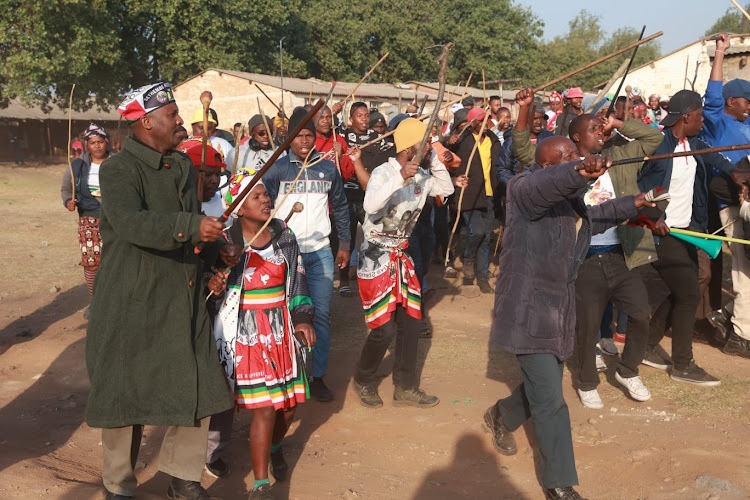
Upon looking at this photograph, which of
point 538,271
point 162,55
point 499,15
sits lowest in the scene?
point 538,271

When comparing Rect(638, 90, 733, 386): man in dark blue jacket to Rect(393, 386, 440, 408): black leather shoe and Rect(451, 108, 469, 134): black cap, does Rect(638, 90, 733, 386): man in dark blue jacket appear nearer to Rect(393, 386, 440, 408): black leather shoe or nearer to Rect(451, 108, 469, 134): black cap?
Rect(393, 386, 440, 408): black leather shoe

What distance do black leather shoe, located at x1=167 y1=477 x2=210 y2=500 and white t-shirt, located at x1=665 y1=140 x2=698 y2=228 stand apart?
416 centimetres

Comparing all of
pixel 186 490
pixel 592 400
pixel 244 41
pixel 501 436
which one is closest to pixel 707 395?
pixel 592 400

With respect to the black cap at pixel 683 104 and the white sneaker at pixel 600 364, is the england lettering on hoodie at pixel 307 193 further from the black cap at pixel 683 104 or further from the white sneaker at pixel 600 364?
the black cap at pixel 683 104

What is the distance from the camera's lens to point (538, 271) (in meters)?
4.09

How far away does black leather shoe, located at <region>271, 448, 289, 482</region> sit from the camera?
441 centimetres

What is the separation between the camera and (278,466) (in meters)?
4.41

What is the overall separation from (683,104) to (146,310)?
445cm

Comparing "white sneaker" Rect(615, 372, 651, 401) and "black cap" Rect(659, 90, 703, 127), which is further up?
"black cap" Rect(659, 90, 703, 127)

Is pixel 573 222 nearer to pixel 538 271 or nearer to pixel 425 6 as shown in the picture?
pixel 538 271

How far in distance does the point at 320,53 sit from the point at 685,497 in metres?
39.6

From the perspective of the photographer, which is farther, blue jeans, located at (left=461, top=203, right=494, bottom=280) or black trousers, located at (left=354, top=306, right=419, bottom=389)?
blue jeans, located at (left=461, top=203, right=494, bottom=280)

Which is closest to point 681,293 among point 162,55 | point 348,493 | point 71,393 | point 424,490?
point 424,490

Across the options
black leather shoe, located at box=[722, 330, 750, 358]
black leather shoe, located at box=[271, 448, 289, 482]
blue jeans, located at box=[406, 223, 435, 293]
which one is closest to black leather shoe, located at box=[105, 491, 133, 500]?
black leather shoe, located at box=[271, 448, 289, 482]
